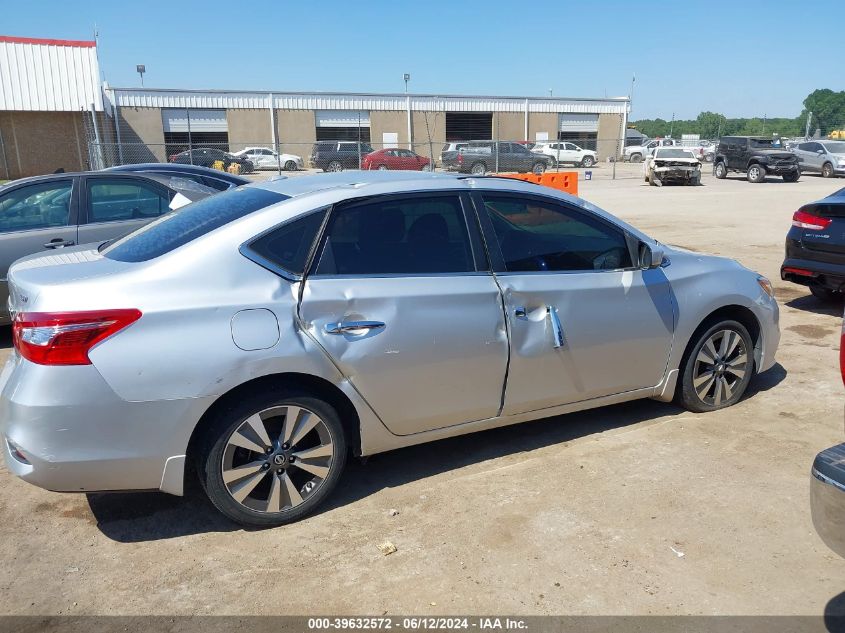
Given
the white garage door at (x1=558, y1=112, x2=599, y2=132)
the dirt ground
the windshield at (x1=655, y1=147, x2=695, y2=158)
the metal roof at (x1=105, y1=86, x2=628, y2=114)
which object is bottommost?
the dirt ground

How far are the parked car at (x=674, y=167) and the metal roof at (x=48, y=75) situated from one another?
958 inches

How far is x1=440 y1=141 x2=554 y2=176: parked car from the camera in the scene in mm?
32156

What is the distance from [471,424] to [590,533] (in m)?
0.89

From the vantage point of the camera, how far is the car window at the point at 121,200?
269 inches

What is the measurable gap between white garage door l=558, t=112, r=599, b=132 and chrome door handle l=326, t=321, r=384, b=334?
51.9 m

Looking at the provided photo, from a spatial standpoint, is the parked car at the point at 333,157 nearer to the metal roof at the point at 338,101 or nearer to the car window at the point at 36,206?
the metal roof at the point at 338,101

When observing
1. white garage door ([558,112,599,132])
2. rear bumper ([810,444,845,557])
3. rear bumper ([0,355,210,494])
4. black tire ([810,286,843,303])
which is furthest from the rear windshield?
white garage door ([558,112,599,132])

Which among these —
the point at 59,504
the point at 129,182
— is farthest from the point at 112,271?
the point at 129,182

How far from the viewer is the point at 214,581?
311 centimetres

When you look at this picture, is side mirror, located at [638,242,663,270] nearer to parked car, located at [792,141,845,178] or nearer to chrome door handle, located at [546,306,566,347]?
chrome door handle, located at [546,306,566,347]

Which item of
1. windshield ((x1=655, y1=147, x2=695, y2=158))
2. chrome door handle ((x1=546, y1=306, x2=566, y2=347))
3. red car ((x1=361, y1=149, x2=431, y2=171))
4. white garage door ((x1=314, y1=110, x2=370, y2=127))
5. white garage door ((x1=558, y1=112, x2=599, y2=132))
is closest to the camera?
chrome door handle ((x1=546, y1=306, x2=566, y2=347))

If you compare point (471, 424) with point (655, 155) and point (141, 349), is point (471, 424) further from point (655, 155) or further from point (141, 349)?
point (655, 155)

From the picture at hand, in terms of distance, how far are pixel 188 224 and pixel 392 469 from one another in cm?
181

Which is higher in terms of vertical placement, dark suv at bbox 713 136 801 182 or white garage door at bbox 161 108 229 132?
white garage door at bbox 161 108 229 132
